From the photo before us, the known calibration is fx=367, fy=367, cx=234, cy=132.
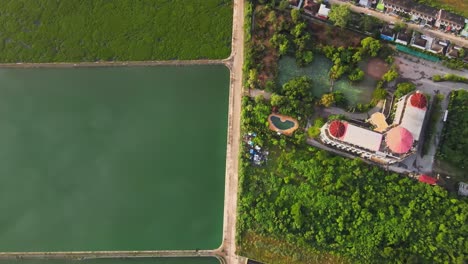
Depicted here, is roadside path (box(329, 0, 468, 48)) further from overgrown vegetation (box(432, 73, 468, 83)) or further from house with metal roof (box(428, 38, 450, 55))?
overgrown vegetation (box(432, 73, 468, 83))

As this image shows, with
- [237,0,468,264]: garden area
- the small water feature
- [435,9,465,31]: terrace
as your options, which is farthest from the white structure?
[435,9,465,31]: terrace

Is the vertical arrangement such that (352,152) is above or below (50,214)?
above

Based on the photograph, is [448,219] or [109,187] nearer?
[448,219]

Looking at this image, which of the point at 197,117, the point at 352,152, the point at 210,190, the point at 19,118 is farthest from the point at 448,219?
the point at 19,118

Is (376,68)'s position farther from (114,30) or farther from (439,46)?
(114,30)

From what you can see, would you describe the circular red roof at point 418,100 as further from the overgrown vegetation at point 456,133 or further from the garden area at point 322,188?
the overgrown vegetation at point 456,133

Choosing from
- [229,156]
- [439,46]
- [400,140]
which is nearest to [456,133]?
[400,140]

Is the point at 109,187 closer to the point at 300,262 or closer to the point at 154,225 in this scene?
the point at 154,225

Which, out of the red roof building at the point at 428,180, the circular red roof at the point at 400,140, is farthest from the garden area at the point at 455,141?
the circular red roof at the point at 400,140
